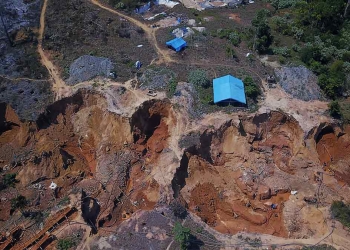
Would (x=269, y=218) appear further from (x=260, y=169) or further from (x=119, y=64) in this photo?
(x=119, y=64)

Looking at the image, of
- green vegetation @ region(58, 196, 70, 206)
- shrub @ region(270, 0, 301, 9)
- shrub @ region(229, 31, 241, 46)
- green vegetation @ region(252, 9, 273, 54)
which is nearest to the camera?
green vegetation @ region(58, 196, 70, 206)

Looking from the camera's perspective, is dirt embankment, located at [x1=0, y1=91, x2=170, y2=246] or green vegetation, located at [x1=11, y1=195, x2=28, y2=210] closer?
green vegetation, located at [x1=11, y1=195, x2=28, y2=210]

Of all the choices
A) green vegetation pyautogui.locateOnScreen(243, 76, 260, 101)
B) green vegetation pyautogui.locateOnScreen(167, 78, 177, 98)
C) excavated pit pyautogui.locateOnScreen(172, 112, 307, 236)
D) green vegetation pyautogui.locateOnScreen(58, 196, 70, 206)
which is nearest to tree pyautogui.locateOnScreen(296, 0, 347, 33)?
green vegetation pyautogui.locateOnScreen(243, 76, 260, 101)

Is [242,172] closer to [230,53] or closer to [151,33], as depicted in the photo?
[230,53]

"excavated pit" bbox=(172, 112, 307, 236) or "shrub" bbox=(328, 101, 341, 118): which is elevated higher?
"shrub" bbox=(328, 101, 341, 118)

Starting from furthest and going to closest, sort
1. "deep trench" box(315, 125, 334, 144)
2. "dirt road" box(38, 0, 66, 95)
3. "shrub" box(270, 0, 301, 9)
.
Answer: "shrub" box(270, 0, 301, 9)
"dirt road" box(38, 0, 66, 95)
"deep trench" box(315, 125, 334, 144)

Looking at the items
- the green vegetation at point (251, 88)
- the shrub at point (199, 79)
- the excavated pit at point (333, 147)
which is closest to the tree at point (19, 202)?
the shrub at point (199, 79)

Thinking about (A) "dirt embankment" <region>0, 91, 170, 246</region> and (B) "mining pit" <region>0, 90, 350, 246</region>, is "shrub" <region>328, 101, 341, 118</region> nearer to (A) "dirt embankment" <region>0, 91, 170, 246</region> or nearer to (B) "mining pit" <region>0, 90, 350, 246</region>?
(B) "mining pit" <region>0, 90, 350, 246</region>

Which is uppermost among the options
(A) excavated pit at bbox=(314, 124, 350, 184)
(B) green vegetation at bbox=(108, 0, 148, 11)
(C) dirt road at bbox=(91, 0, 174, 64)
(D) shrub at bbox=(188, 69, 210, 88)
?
(B) green vegetation at bbox=(108, 0, 148, 11)
